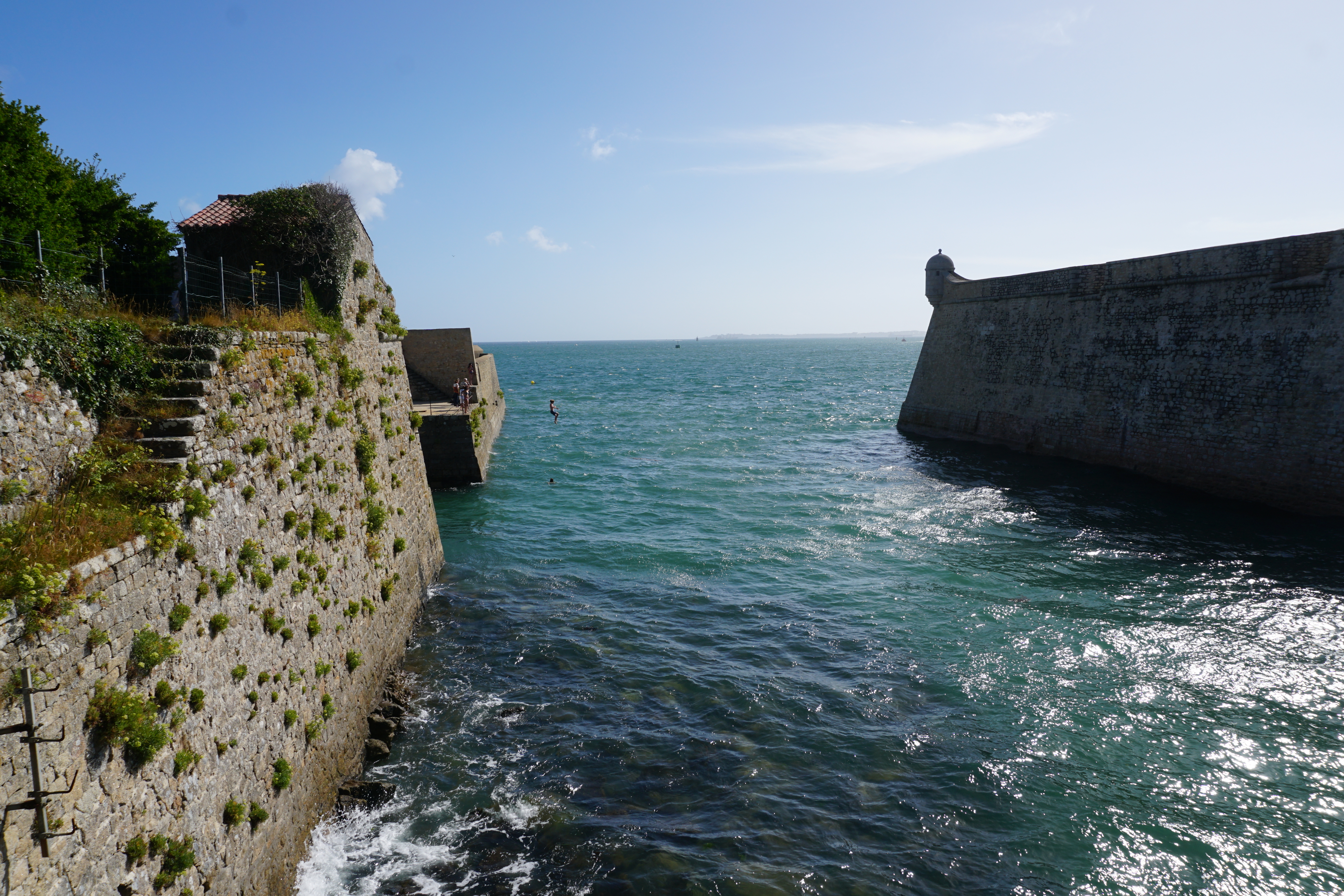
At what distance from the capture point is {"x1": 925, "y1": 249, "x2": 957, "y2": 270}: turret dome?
37.8 metres

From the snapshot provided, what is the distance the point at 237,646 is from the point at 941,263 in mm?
37035

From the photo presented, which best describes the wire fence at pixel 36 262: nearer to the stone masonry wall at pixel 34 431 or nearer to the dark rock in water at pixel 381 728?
the stone masonry wall at pixel 34 431

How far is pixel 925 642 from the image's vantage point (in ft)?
46.4

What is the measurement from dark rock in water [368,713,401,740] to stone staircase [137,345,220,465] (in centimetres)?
519

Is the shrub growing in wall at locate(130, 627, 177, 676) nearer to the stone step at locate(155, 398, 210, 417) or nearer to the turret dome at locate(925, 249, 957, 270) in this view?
the stone step at locate(155, 398, 210, 417)

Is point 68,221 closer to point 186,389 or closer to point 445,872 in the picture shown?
point 186,389

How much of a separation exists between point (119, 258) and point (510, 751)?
12.2 m

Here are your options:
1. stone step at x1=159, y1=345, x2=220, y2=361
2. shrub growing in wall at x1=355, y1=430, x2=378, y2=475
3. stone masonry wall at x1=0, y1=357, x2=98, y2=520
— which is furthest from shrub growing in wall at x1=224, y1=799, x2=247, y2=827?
shrub growing in wall at x1=355, y1=430, x2=378, y2=475

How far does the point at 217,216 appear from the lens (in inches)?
565

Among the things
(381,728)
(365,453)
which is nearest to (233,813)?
(381,728)

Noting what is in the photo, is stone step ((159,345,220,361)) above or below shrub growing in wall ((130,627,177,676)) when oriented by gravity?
above

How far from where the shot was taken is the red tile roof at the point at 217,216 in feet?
46.1

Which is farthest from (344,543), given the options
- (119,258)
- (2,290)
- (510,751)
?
(119,258)

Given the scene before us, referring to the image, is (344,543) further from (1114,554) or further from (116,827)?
(1114,554)
